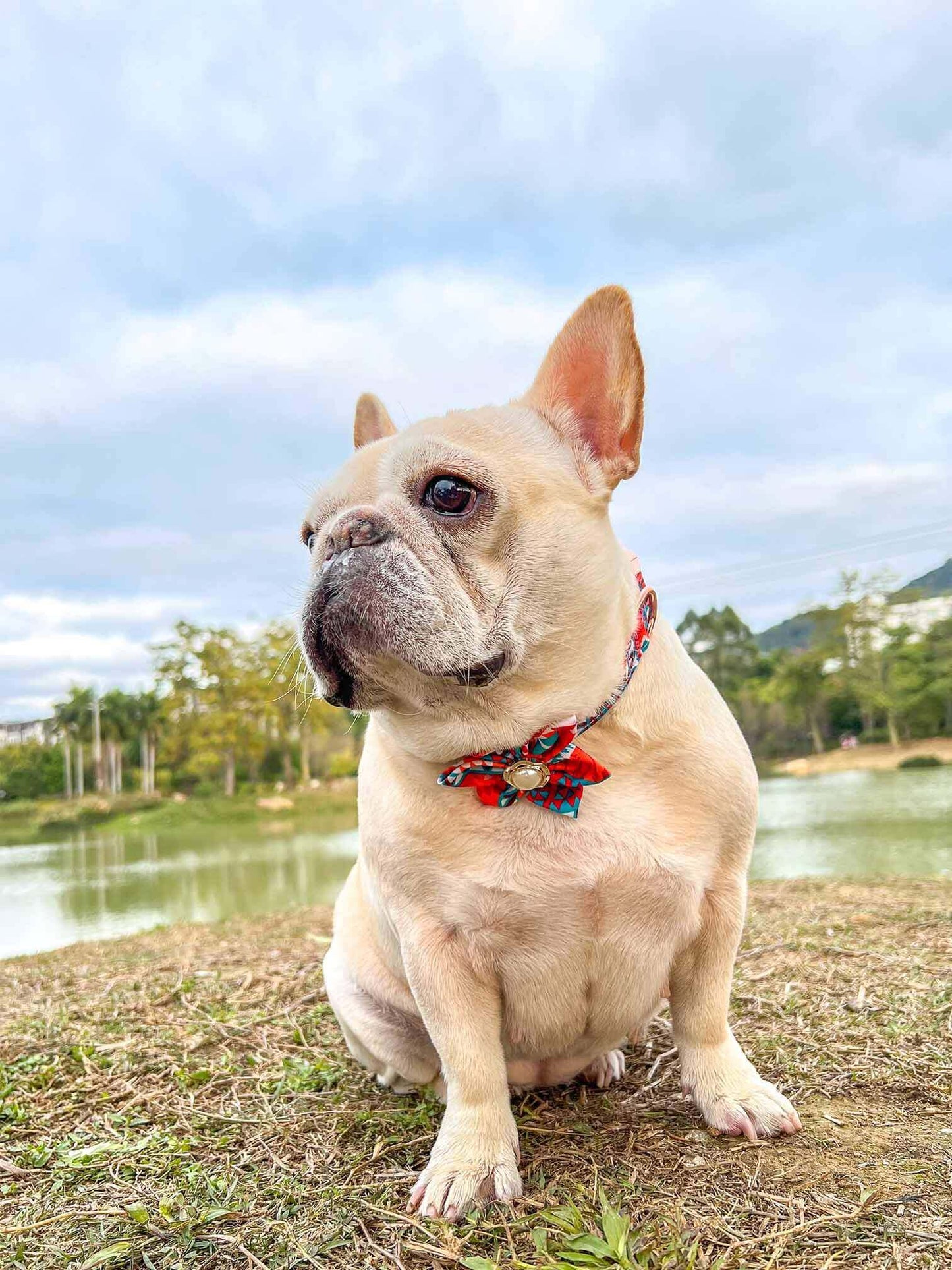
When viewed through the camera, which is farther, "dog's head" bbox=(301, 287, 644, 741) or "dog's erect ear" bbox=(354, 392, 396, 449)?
"dog's erect ear" bbox=(354, 392, 396, 449)

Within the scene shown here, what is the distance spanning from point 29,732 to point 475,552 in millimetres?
44898

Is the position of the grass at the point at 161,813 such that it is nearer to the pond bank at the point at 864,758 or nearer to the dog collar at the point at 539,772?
the pond bank at the point at 864,758

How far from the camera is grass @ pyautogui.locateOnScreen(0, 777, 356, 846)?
24.9 meters

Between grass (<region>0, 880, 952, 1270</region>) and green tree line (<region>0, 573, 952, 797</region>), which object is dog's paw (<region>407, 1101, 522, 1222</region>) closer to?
grass (<region>0, 880, 952, 1270</region>)

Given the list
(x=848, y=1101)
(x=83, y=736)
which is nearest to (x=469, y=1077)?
(x=848, y=1101)

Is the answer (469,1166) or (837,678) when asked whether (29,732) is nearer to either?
(837,678)

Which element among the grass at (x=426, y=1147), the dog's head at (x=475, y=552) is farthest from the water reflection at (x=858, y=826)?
the dog's head at (x=475, y=552)

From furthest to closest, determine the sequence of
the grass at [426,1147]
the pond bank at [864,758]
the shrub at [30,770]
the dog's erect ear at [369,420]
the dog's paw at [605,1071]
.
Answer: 1. the shrub at [30,770]
2. the pond bank at [864,758]
3. the dog's erect ear at [369,420]
4. the dog's paw at [605,1071]
5. the grass at [426,1147]

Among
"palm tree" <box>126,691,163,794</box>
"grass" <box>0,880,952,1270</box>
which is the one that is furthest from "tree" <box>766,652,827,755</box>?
"palm tree" <box>126,691,163,794</box>

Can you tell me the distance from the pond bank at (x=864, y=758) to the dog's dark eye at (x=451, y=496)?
20.0 m

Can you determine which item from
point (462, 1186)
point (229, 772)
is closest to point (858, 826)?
point (462, 1186)

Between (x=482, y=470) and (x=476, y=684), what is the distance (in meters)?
0.55

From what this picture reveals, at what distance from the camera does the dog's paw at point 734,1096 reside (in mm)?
2469

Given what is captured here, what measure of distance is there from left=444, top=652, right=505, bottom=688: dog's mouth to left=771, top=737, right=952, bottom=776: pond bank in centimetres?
1992
